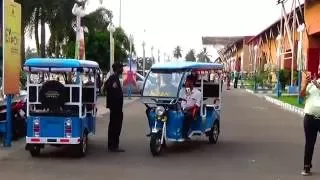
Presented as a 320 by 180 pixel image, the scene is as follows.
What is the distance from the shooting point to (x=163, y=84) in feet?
40.8

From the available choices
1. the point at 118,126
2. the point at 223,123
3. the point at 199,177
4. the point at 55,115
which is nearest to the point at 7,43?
the point at 55,115

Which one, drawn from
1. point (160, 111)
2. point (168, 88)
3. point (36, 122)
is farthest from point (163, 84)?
point (36, 122)

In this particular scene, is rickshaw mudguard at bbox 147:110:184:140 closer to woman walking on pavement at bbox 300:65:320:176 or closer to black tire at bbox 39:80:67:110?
black tire at bbox 39:80:67:110

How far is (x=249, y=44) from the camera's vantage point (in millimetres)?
91500

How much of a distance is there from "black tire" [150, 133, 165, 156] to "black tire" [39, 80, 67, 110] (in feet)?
5.79

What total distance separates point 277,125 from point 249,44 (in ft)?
242

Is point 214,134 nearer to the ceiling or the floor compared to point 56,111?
nearer to the floor

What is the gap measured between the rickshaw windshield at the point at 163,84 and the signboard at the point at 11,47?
265 cm

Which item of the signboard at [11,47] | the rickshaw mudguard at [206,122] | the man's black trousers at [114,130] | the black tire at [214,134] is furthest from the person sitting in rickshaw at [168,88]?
the signboard at [11,47]

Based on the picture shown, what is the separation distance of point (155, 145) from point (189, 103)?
155cm

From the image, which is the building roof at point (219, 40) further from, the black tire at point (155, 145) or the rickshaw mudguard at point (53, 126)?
the rickshaw mudguard at point (53, 126)

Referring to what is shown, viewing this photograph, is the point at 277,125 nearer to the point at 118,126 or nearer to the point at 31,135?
the point at 118,126

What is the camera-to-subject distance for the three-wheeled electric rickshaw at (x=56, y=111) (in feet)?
36.1

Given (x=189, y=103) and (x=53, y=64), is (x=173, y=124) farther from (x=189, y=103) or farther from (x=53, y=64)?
(x=53, y=64)
